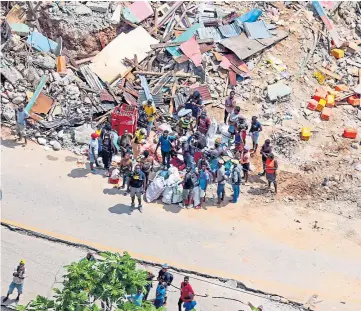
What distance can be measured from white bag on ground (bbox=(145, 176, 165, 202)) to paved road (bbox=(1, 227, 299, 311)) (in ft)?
7.99

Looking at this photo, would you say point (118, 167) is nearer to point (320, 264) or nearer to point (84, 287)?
point (320, 264)

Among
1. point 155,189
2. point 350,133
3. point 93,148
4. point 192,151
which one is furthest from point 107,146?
point 350,133

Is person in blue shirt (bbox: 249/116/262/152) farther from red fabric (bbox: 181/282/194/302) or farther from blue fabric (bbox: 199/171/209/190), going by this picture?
red fabric (bbox: 181/282/194/302)

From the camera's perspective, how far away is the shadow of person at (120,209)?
22.5 meters

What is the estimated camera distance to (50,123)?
2506cm

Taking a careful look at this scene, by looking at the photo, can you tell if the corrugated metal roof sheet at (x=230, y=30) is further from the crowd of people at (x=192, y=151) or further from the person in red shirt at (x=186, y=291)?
the person in red shirt at (x=186, y=291)

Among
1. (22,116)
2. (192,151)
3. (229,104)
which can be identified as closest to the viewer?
(192,151)

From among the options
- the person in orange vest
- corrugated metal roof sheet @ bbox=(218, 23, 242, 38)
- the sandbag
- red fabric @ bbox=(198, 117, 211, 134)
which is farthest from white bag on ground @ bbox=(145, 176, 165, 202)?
corrugated metal roof sheet @ bbox=(218, 23, 242, 38)

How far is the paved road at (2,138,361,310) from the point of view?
20984mm

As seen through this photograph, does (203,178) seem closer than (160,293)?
No

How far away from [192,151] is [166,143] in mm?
715

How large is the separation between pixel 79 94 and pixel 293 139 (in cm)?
608

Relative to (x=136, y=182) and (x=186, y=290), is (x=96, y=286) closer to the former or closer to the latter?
(x=186, y=290)

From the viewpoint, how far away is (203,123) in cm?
2488
